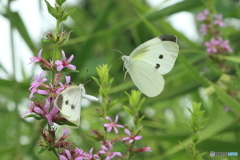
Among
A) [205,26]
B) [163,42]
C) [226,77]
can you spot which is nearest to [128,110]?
[163,42]

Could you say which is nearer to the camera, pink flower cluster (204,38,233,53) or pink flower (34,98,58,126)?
pink flower (34,98,58,126)

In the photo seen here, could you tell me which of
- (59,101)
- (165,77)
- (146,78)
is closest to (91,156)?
(59,101)

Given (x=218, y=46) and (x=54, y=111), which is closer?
(x=54, y=111)

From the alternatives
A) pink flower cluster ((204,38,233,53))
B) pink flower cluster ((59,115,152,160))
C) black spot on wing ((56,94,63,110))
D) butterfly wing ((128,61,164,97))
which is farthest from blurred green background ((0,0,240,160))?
black spot on wing ((56,94,63,110))

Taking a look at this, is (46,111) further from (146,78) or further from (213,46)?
(213,46)

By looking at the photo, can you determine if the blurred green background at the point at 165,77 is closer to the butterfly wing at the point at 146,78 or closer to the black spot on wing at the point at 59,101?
the butterfly wing at the point at 146,78

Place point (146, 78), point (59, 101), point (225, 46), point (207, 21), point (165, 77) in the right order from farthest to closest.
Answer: point (165, 77) < point (207, 21) < point (225, 46) < point (146, 78) < point (59, 101)

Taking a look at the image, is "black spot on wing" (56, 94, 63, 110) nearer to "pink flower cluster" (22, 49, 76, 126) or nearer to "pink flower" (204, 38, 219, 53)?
"pink flower cluster" (22, 49, 76, 126)
